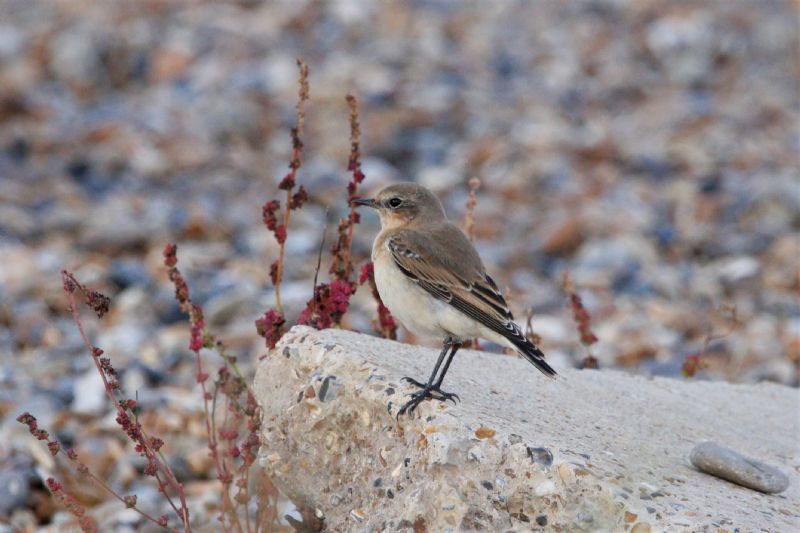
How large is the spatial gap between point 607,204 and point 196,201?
408 cm

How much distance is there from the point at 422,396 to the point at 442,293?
81 centimetres

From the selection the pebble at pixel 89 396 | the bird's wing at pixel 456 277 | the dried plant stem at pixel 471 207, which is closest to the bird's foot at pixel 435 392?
the bird's wing at pixel 456 277

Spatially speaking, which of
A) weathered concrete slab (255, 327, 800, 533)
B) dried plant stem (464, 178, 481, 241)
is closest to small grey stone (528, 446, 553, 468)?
weathered concrete slab (255, 327, 800, 533)

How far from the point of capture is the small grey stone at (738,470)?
171 inches

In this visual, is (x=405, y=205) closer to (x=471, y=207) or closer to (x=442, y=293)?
(x=471, y=207)

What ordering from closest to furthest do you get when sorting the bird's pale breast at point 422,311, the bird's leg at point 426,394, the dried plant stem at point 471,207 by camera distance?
the bird's leg at point 426,394, the bird's pale breast at point 422,311, the dried plant stem at point 471,207

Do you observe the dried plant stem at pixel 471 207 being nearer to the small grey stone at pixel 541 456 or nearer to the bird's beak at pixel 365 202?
the bird's beak at pixel 365 202

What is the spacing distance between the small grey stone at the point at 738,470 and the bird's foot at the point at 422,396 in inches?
38.1

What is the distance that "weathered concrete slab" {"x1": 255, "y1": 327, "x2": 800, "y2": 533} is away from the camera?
3.85 meters

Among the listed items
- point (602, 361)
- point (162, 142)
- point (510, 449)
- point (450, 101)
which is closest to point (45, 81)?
point (162, 142)

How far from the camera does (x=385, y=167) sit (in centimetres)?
1212

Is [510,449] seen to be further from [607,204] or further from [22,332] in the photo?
[607,204]

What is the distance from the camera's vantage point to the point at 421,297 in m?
4.94

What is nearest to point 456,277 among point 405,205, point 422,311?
point 422,311
